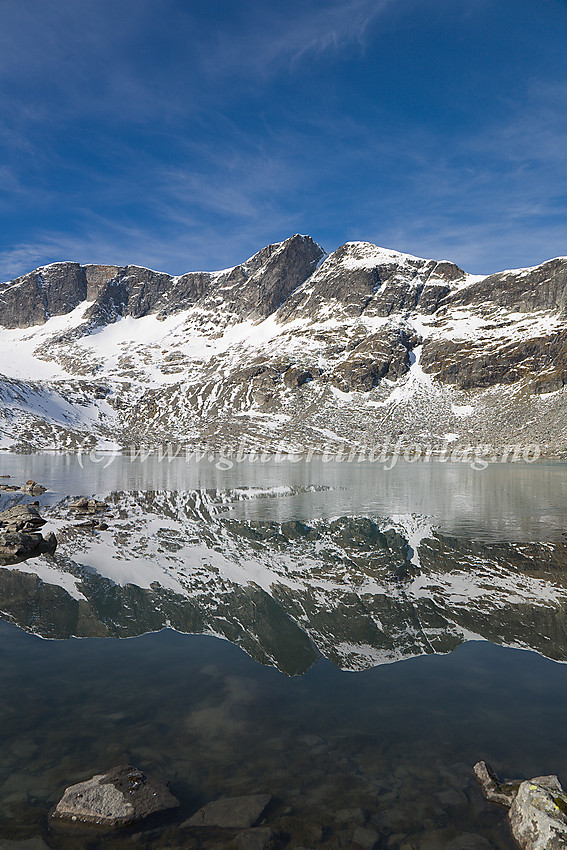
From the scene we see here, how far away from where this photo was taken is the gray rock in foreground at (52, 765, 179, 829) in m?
6.59

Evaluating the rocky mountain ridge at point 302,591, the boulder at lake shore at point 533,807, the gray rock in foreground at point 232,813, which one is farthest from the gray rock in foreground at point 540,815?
the rocky mountain ridge at point 302,591

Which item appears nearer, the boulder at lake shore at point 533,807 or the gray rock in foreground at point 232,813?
the boulder at lake shore at point 533,807

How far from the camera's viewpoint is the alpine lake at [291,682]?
6.92 m

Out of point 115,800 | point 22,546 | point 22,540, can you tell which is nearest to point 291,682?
point 115,800

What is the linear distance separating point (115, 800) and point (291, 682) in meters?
4.71

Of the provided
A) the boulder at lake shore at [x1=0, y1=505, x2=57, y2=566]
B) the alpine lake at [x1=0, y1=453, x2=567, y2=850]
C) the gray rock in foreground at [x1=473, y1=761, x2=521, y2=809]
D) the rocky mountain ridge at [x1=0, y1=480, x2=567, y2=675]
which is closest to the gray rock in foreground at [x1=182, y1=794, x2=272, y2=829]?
the alpine lake at [x1=0, y1=453, x2=567, y2=850]

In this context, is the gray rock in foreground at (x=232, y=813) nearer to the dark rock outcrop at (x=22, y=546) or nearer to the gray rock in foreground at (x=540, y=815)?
the gray rock in foreground at (x=540, y=815)

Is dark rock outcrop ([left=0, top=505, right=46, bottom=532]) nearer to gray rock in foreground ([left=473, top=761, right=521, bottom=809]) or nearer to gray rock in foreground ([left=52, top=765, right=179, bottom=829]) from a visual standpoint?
gray rock in foreground ([left=52, top=765, right=179, bottom=829])

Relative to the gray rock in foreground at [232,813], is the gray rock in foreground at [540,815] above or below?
above

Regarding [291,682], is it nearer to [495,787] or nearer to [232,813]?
[232,813]

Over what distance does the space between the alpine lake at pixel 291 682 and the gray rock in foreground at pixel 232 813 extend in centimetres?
16

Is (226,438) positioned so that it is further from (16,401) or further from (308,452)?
(16,401)

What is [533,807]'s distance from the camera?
645cm

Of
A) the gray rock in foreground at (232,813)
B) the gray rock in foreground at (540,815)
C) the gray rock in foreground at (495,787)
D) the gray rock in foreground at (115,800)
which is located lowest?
the gray rock in foreground at (232,813)
